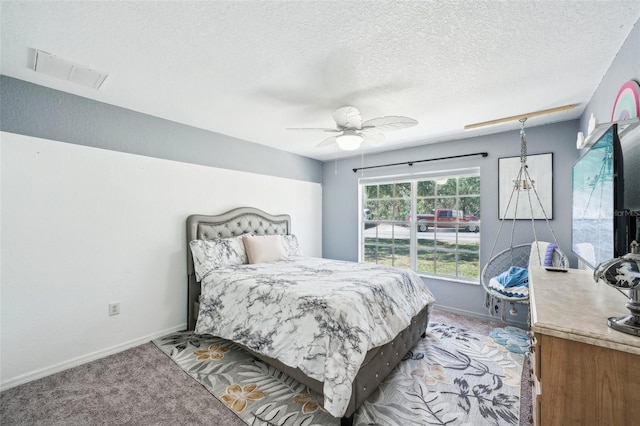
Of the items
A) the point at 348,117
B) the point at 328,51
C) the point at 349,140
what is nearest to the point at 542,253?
the point at 349,140

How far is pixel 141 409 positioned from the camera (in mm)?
1873

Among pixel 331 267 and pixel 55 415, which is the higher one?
pixel 331 267

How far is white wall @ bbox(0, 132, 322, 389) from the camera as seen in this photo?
2152 millimetres

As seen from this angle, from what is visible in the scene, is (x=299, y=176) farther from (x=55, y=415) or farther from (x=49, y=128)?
(x=55, y=415)

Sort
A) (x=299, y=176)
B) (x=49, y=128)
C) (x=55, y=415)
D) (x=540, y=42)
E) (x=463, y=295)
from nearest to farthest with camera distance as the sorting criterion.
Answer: (x=540, y=42) → (x=55, y=415) → (x=49, y=128) → (x=463, y=295) → (x=299, y=176)

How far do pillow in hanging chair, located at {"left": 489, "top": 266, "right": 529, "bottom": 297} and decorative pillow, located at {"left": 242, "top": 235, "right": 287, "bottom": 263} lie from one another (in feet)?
8.26

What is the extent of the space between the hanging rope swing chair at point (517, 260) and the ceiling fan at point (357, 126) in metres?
1.53

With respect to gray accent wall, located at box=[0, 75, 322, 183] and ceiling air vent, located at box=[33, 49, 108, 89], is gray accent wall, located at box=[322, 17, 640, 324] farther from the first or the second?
ceiling air vent, located at box=[33, 49, 108, 89]

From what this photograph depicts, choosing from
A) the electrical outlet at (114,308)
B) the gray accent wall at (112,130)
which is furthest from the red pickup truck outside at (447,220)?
the electrical outlet at (114,308)

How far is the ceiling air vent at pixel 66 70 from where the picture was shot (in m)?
1.91

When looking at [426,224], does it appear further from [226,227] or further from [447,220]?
[226,227]

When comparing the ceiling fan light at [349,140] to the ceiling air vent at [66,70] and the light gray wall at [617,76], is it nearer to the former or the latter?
the light gray wall at [617,76]

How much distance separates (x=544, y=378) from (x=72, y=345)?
→ 134 inches

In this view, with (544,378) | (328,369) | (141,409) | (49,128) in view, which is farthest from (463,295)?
(49,128)
